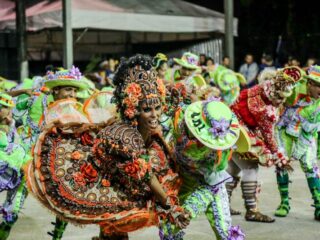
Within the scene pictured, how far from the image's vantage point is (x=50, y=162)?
4660 mm

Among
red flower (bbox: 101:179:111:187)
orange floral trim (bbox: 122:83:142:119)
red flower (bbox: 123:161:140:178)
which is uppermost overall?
orange floral trim (bbox: 122:83:142:119)

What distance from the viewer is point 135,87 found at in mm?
4504

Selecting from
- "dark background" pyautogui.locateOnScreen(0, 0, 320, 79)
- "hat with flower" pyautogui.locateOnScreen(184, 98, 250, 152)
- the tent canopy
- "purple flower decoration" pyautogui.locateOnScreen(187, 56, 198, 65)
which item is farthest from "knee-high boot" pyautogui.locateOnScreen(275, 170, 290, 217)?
"dark background" pyautogui.locateOnScreen(0, 0, 320, 79)

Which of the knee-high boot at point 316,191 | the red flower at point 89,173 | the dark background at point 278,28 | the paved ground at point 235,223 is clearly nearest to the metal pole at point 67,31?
the paved ground at point 235,223

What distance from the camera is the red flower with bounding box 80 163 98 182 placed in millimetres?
4594

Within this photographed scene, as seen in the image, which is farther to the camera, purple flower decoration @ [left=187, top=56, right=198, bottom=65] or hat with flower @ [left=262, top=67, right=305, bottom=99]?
purple flower decoration @ [left=187, top=56, right=198, bottom=65]

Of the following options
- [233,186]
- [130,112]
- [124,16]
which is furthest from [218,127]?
[124,16]

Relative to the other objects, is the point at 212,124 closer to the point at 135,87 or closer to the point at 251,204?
the point at 135,87

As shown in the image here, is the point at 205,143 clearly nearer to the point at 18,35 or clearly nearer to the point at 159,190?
the point at 159,190

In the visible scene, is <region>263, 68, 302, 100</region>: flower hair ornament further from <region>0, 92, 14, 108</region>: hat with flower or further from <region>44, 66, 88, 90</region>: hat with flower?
<region>0, 92, 14, 108</region>: hat with flower

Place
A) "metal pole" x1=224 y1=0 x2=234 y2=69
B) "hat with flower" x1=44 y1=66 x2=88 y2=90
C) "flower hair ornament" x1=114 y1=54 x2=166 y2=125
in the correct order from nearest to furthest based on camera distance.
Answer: "flower hair ornament" x1=114 y1=54 x2=166 y2=125
"hat with flower" x1=44 y1=66 x2=88 y2=90
"metal pole" x1=224 y1=0 x2=234 y2=69

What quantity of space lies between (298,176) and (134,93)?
21.6ft

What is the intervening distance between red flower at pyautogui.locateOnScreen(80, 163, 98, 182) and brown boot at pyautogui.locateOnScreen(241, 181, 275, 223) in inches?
126

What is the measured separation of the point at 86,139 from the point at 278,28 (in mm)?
17255
